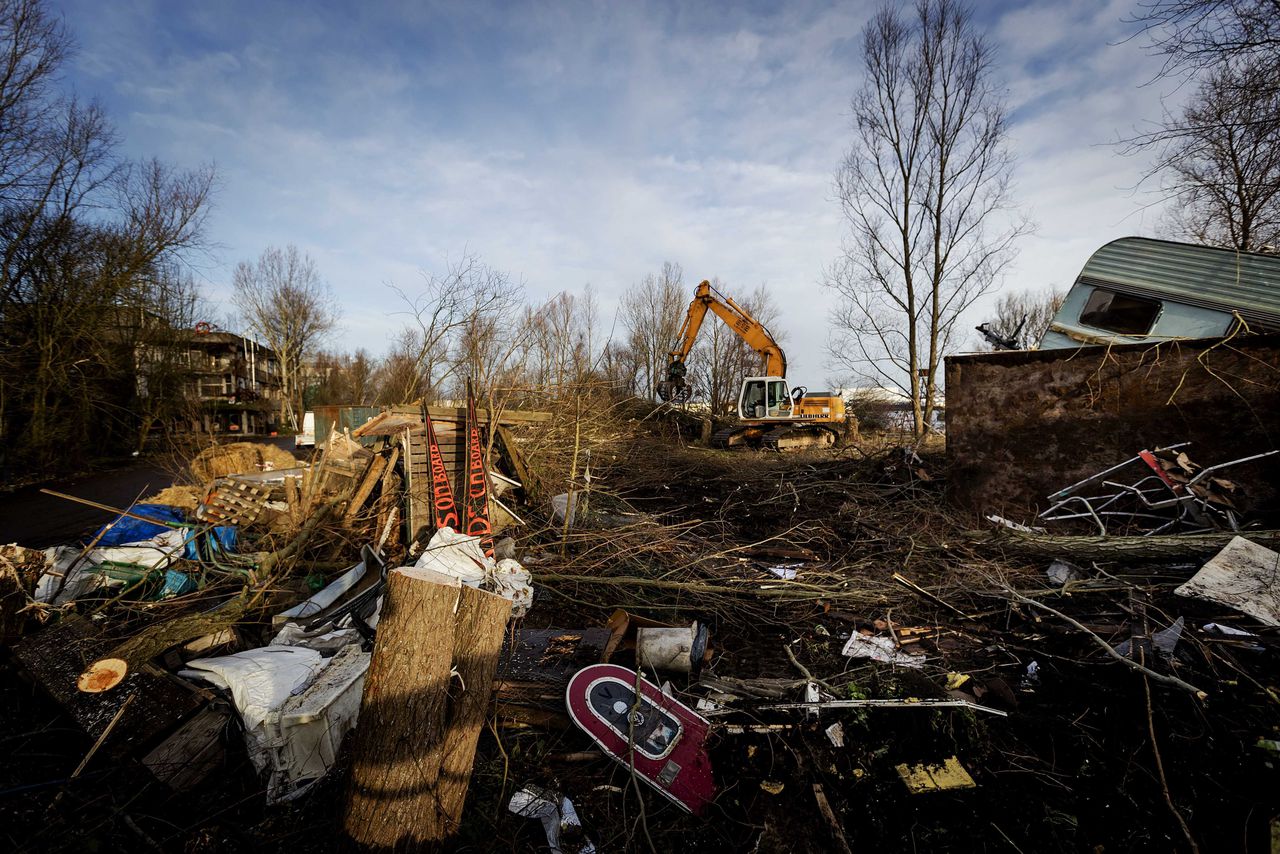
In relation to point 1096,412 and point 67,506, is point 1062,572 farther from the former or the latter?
point 67,506

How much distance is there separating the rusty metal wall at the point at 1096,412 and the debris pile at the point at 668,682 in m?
0.23

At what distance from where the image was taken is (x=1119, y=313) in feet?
21.0

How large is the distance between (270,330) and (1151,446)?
4514 cm

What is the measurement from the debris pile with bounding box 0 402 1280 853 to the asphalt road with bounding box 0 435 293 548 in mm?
3446

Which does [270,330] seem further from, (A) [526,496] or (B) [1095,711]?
(B) [1095,711]

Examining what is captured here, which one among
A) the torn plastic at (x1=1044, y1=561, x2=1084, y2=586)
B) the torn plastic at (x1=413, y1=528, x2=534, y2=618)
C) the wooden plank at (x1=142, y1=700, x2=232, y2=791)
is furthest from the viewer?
the torn plastic at (x1=413, y1=528, x2=534, y2=618)

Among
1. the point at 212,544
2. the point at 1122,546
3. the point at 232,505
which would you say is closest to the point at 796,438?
the point at 1122,546

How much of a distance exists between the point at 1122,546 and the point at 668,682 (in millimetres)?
4125

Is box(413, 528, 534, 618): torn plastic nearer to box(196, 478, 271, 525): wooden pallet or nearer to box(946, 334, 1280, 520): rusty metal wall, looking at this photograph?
box(196, 478, 271, 525): wooden pallet

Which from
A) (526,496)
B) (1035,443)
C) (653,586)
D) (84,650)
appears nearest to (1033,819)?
(653,586)

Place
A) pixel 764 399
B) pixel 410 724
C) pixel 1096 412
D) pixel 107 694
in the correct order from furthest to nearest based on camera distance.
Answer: pixel 764 399 → pixel 1096 412 → pixel 107 694 → pixel 410 724

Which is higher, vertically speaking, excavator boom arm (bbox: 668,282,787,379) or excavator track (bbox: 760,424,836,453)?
excavator boom arm (bbox: 668,282,787,379)

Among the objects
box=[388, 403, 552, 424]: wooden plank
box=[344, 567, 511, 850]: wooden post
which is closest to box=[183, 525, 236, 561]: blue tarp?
box=[388, 403, 552, 424]: wooden plank

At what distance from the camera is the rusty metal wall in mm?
4801
